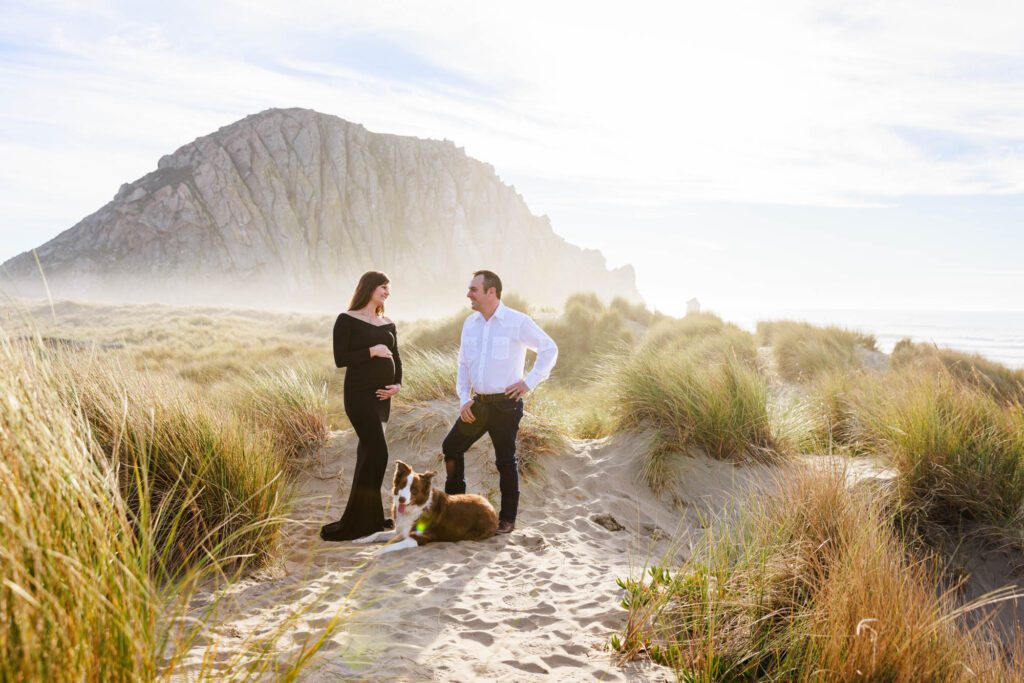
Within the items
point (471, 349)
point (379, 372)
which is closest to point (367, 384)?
point (379, 372)

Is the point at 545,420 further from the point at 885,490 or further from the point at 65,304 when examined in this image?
the point at 65,304

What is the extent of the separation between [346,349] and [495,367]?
4.17 ft

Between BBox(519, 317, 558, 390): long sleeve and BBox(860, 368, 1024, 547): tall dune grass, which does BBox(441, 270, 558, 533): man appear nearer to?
BBox(519, 317, 558, 390): long sleeve

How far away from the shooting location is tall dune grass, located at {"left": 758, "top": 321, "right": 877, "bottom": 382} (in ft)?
48.7

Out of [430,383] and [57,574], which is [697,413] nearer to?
[430,383]

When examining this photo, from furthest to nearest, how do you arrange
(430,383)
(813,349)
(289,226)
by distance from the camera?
(289,226) → (813,349) → (430,383)

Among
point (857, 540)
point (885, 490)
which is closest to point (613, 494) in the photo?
point (885, 490)

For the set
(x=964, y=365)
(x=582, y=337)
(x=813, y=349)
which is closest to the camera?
(x=964, y=365)

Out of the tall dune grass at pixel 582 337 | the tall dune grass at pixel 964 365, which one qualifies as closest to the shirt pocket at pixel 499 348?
the tall dune grass at pixel 964 365

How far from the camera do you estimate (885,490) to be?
619 centimetres

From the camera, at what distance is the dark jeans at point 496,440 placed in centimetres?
561

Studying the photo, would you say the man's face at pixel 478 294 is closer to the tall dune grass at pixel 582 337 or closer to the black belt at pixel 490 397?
the black belt at pixel 490 397

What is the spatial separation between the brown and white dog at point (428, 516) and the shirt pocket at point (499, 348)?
112 cm

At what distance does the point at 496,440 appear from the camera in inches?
224
